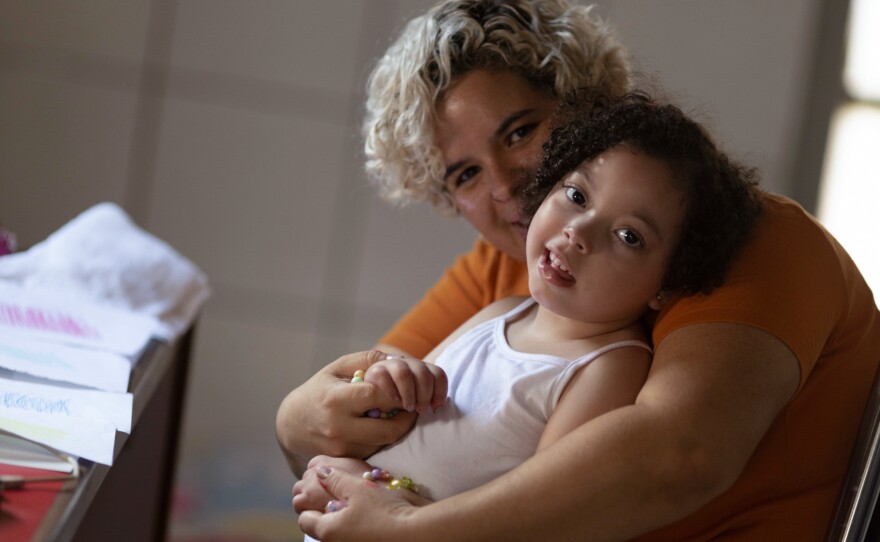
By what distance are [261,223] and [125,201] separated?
382mm

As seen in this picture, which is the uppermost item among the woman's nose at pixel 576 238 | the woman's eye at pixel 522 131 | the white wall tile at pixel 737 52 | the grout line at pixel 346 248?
the white wall tile at pixel 737 52

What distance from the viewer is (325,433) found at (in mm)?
1176

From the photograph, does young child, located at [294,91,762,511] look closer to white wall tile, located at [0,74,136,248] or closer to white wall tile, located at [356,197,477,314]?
white wall tile, located at [356,197,477,314]

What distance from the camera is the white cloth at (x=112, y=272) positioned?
179 centimetres

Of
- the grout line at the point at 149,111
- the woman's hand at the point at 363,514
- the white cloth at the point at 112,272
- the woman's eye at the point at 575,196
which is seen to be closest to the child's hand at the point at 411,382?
the woman's hand at the point at 363,514

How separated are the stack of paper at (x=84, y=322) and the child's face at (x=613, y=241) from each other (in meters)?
0.51

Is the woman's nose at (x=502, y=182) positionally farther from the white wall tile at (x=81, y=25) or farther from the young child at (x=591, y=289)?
the white wall tile at (x=81, y=25)

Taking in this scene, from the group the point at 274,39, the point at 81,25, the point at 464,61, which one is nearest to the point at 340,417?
the point at 464,61

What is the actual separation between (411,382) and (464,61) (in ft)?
1.76

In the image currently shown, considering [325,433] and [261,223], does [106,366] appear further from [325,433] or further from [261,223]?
[261,223]

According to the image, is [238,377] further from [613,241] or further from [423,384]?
[613,241]

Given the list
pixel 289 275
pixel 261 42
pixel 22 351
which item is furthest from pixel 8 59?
pixel 22 351

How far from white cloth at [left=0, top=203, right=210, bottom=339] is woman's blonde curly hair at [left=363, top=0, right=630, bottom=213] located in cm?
50

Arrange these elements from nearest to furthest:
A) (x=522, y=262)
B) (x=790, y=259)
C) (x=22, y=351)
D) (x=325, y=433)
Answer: (x=790, y=259)
(x=325, y=433)
(x=22, y=351)
(x=522, y=262)
